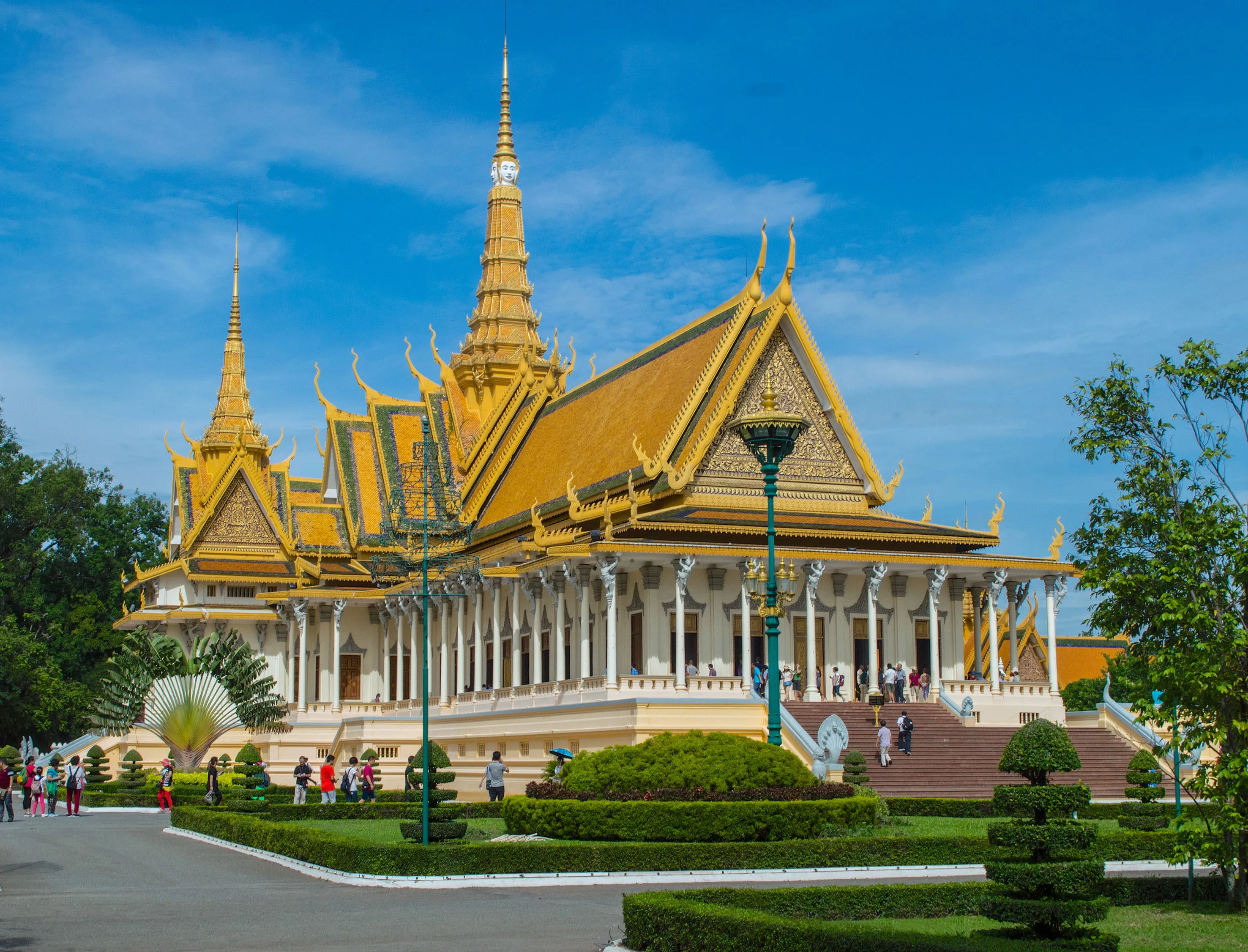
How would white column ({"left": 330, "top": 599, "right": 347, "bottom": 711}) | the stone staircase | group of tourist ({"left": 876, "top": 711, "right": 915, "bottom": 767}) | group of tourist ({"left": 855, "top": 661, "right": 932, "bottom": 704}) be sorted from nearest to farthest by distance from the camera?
the stone staircase < group of tourist ({"left": 876, "top": 711, "right": 915, "bottom": 767}) < group of tourist ({"left": 855, "top": 661, "right": 932, "bottom": 704}) < white column ({"left": 330, "top": 599, "right": 347, "bottom": 711})

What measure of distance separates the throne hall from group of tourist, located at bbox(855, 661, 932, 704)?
31 centimetres

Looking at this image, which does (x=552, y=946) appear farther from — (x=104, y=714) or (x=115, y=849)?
(x=104, y=714)

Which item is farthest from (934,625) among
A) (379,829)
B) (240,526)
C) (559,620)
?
(240,526)

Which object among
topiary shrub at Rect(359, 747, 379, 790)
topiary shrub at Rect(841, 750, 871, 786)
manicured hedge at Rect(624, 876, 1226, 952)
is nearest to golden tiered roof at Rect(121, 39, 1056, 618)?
topiary shrub at Rect(359, 747, 379, 790)

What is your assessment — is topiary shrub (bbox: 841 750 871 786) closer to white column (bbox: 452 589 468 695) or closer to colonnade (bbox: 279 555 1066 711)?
colonnade (bbox: 279 555 1066 711)

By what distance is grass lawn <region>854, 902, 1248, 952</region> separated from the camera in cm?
1177

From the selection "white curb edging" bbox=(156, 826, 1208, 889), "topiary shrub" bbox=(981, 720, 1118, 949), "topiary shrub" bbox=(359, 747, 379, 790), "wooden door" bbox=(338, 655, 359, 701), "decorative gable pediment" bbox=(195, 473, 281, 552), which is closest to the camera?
"topiary shrub" bbox=(981, 720, 1118, 949)

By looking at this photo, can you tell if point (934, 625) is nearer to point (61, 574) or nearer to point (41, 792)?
point (41, 792)

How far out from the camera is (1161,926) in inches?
507

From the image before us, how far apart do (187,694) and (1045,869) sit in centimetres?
3456

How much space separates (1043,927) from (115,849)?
17062mm

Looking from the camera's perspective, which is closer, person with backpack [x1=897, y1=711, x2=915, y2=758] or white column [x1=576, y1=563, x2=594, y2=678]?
person with backpack [x1=897, y1=711, x2=915, y2=758]

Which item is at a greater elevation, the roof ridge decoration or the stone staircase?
the roof ridge decoration

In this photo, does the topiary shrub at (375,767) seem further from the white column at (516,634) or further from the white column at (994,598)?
the white column at (994,598)
